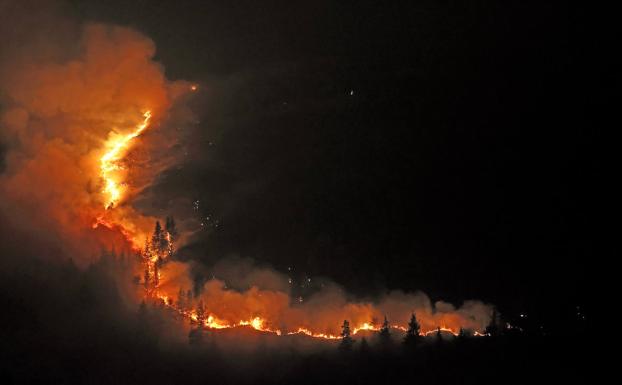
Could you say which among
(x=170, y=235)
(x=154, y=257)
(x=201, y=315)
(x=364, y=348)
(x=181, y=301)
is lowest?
(x=364, y=348)

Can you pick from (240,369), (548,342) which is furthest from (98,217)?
(548,342)

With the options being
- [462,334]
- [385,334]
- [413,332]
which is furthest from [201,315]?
[462,334]

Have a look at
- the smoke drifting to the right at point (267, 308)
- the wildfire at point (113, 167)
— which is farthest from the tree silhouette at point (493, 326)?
the wildfire at point (113, 167)

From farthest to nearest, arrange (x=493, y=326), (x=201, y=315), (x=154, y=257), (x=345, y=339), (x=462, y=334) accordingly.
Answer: (x=493, y=326)
(x=462, y=334)
(x=154, y=257)
(x=345, y=339)
(x=201, y=315)

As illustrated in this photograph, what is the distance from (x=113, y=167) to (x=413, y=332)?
861 inches

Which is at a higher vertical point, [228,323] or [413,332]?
[228,323]

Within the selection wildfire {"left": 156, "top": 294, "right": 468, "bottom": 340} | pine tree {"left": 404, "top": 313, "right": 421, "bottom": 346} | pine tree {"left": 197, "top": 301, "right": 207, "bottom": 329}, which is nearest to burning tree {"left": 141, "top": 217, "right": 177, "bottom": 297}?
wildfire {"left": 156, "top": 294, "right": 468, "bottom": 340}

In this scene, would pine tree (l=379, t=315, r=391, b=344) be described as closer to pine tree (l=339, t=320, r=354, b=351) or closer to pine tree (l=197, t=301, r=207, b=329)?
pine tree (l=339, t=320, r=354, b=351)

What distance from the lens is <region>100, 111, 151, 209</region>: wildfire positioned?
45.9 metres

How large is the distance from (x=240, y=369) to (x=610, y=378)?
25.5 meters

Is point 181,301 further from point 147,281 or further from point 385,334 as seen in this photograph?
point 385,334

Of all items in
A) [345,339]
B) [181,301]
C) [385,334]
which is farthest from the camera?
[385,334]

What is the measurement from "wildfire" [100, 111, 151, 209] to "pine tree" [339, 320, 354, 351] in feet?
53.3

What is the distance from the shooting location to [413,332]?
4722 cm
